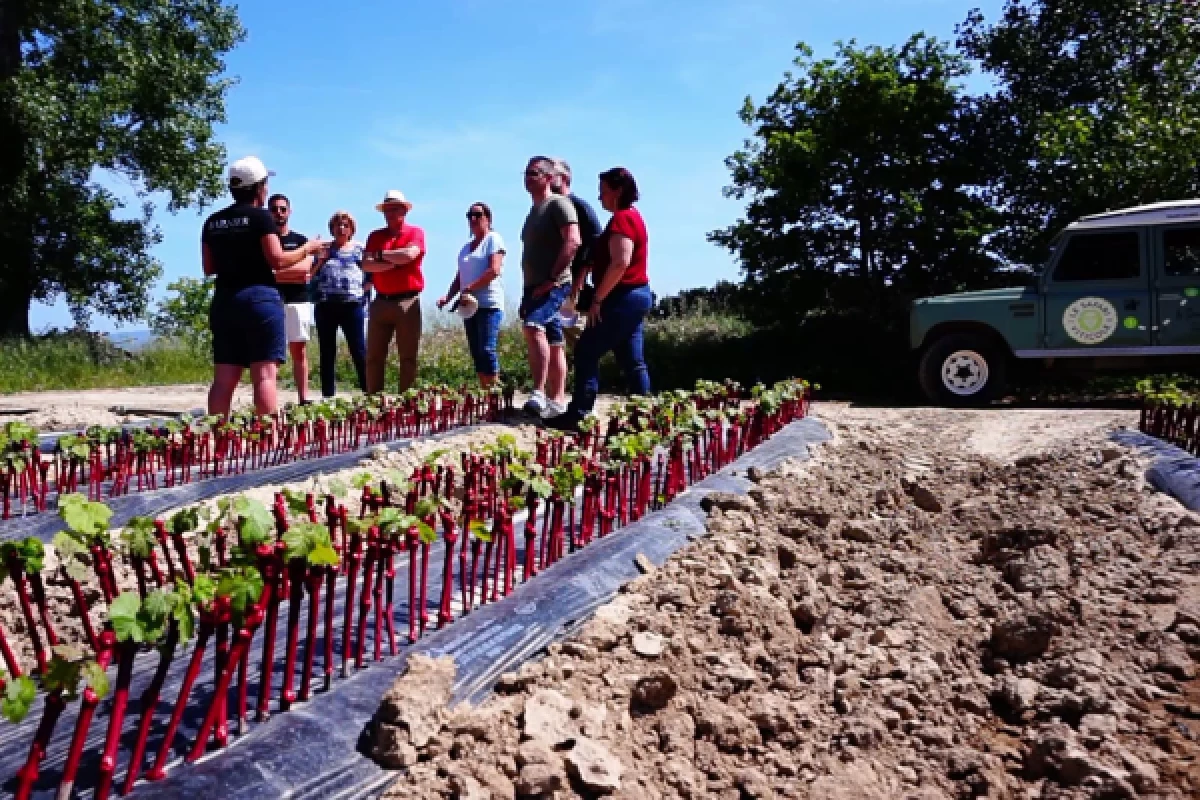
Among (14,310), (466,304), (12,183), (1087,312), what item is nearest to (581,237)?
(466,304)

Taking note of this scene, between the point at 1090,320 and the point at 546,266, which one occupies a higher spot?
the point at 546,266

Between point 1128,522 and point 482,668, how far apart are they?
3.08 meters

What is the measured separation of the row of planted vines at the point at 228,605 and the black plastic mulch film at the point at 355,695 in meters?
0.03

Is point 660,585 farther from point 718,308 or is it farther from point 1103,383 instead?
point 718,308

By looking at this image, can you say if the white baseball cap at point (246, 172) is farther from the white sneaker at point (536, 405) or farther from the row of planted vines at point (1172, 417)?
the row of planted vines at point (1172, 417)

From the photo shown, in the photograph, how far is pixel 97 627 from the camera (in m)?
2.89

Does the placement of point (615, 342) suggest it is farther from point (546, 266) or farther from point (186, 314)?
point (186, 314)

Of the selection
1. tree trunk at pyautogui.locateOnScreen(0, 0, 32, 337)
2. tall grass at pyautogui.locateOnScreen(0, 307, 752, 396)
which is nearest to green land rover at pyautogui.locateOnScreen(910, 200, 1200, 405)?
tall grass at pyautogui.locateOnScreen(0, 307, 752, 396)

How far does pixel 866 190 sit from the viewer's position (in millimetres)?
11984

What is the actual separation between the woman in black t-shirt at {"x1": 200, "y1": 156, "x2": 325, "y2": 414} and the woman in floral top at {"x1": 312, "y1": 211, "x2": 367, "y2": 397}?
187 centimetres

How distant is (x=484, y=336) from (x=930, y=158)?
788cm

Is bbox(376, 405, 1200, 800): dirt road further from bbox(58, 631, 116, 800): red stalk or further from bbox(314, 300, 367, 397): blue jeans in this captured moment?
bbox(314, 300, 367, 397): blue jeans

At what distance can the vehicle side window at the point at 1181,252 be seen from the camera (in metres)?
8.62

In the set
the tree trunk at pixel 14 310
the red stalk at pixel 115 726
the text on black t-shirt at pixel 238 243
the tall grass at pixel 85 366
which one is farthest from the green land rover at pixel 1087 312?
the tree trunk at pixel 14 310
